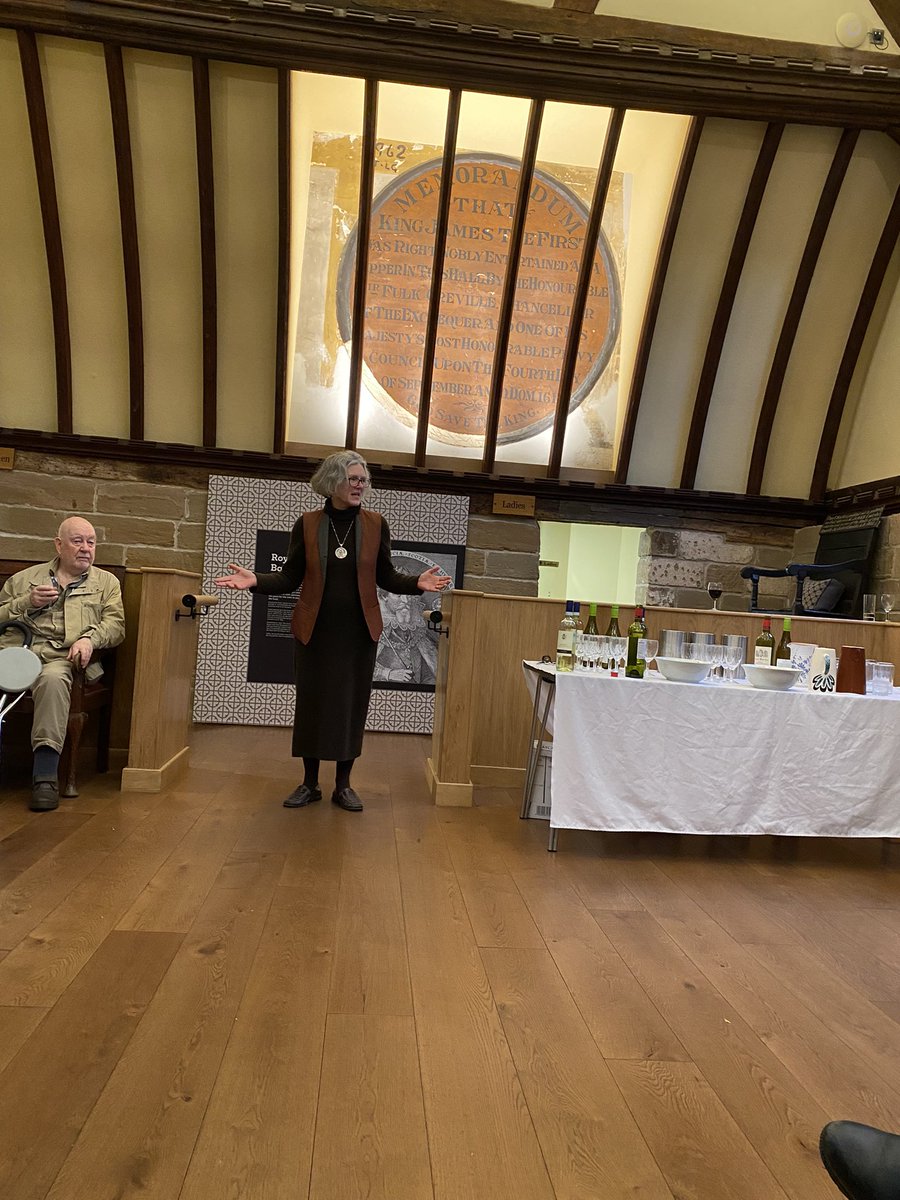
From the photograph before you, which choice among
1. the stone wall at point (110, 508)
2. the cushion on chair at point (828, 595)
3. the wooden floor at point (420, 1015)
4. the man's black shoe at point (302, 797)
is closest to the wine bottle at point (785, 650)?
the wooden floor at point (420, 1015)

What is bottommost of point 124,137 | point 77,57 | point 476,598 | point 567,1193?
point 567,1193

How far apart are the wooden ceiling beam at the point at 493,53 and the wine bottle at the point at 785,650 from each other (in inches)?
131

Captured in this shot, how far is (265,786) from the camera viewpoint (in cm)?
481

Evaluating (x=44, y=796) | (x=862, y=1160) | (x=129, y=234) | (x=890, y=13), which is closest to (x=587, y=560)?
(x=129, y=234)

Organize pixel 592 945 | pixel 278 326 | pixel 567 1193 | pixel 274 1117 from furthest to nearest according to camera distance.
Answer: pixel 278 326 → pixel 592 945 → pixel 274 1117 → pixel 567 1193

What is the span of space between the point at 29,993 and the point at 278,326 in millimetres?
5459

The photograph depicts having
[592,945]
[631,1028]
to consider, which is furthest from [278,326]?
[631,1028]

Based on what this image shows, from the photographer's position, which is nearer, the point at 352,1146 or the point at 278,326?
the point at 352,1146

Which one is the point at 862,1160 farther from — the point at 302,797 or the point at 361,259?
the point at 361,259

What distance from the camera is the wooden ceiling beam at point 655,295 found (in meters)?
6.31

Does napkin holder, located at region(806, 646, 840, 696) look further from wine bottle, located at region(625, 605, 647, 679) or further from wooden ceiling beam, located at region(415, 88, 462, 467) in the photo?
wooden ceiling beam, located at region(415, 88, 462, 467)

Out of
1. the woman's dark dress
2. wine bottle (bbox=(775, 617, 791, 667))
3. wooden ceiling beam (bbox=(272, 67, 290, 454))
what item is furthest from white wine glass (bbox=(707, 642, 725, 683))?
wooden ceiling beam (bbox=(272, 67, 290, 454))

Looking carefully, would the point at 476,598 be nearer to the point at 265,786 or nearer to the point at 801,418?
the point at 265,786

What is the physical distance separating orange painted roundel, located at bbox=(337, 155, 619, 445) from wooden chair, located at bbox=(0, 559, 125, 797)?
10.3 ft
